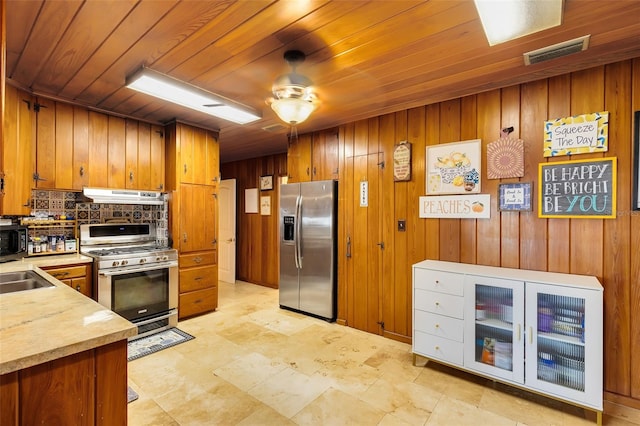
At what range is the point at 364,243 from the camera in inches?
140

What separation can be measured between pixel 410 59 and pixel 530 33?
712 mm

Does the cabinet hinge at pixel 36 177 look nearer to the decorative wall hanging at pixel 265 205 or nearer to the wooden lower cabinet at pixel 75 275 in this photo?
the wooden lower cabinet at pixel 75 275

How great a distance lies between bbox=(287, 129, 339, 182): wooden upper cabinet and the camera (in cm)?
382

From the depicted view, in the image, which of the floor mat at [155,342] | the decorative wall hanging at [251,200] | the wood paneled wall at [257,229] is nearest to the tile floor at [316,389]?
the floor mat at [155,342]

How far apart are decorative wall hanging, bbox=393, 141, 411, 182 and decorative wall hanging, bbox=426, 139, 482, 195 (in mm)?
203

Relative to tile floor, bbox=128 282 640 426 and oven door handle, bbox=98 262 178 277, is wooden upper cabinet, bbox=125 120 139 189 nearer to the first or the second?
oven door handle, bbox=98 262 178 277

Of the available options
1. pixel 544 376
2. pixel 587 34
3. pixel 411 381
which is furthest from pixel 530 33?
pixel 411 381

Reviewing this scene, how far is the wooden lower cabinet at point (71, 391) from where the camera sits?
1.04 metres

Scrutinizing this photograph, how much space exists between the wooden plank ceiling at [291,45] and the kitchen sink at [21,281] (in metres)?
1.58

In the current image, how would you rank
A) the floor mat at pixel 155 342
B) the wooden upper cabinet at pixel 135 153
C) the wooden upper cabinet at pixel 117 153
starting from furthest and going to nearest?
the wooden upper cabinet at pixel 135 153 < the wooden upper cabinet at pixel 117 153 < the floor mat at pixel 155 342

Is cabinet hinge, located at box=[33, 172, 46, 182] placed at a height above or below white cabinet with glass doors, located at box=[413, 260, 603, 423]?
above

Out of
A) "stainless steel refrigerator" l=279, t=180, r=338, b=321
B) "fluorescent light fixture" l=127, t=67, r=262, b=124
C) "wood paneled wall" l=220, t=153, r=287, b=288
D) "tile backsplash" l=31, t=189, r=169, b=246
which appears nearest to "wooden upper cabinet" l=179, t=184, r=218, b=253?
"tile backsplash" l=31, t=189, r=169, b=246

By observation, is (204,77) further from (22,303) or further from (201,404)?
(201,404)

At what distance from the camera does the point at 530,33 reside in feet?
6.00
